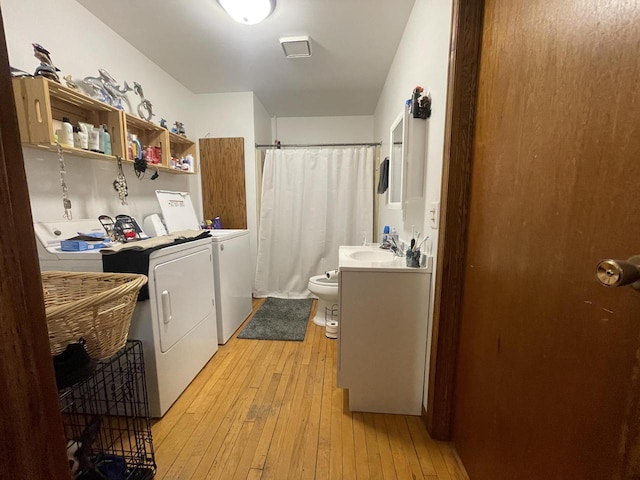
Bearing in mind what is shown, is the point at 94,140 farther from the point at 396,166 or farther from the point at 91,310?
the point at 396,166

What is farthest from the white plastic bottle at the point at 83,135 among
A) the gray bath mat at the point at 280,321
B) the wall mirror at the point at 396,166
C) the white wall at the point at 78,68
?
the wall mirror at the point at 396,166

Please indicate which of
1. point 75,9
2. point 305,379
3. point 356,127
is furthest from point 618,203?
point 356,127

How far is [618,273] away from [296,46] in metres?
2.33

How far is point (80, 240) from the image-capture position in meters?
1.53

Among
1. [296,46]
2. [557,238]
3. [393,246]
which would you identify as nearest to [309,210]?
[393,246]

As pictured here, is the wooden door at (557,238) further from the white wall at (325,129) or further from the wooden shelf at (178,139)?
the white wall at (325,129)

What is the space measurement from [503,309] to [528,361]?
0.56ft

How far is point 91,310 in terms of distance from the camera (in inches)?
35.4

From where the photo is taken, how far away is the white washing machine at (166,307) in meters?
1.39

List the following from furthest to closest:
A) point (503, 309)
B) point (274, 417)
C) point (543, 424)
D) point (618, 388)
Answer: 1. point (274, 417)
2. point (503, 309)
3. point (543, 424)
4. point (618, 388)

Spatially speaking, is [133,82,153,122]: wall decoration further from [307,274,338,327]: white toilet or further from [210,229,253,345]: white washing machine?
[307,274,338,327]: white toilet

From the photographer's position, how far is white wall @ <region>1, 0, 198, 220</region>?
1386 millimetres

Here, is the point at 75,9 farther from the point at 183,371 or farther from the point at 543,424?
the point at 543,424

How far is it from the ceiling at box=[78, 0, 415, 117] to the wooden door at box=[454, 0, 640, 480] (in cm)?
112
